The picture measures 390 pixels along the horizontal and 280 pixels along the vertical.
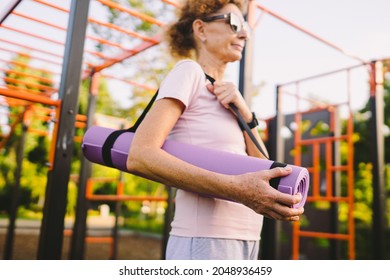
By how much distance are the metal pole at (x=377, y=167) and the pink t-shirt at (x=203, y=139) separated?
2.79m

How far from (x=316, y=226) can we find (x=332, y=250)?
8.84 feet

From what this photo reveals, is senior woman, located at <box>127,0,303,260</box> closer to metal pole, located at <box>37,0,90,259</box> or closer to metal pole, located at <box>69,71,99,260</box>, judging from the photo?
metal pole, located at <box>37,0,90,259</box>

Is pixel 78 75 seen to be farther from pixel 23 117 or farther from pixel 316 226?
pixel 316 226

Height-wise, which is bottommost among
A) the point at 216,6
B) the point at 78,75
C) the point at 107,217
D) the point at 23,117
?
the point at 107,217

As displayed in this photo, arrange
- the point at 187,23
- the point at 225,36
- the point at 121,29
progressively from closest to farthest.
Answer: the point at 225,36 < the point at 187,23 < the point at 121,29

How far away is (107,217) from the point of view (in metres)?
17.9

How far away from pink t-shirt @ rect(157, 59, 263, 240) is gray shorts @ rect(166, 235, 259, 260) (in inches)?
0.6

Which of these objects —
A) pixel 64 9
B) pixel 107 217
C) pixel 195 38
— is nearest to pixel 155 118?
pixel 195 38

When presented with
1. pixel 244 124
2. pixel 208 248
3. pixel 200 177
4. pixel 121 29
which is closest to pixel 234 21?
pixel 244 124

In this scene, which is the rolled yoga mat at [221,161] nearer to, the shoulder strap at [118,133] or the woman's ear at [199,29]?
the shoulder strap at [118,133]

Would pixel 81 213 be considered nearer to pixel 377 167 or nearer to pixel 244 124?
pixel 377 167

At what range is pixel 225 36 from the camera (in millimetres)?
1319

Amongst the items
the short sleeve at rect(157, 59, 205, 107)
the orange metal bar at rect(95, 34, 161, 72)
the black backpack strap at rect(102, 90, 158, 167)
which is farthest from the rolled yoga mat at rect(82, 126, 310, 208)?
the orange metal bar at rect(95, 34, 161, 72)

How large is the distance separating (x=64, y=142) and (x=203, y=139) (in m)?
0.89
